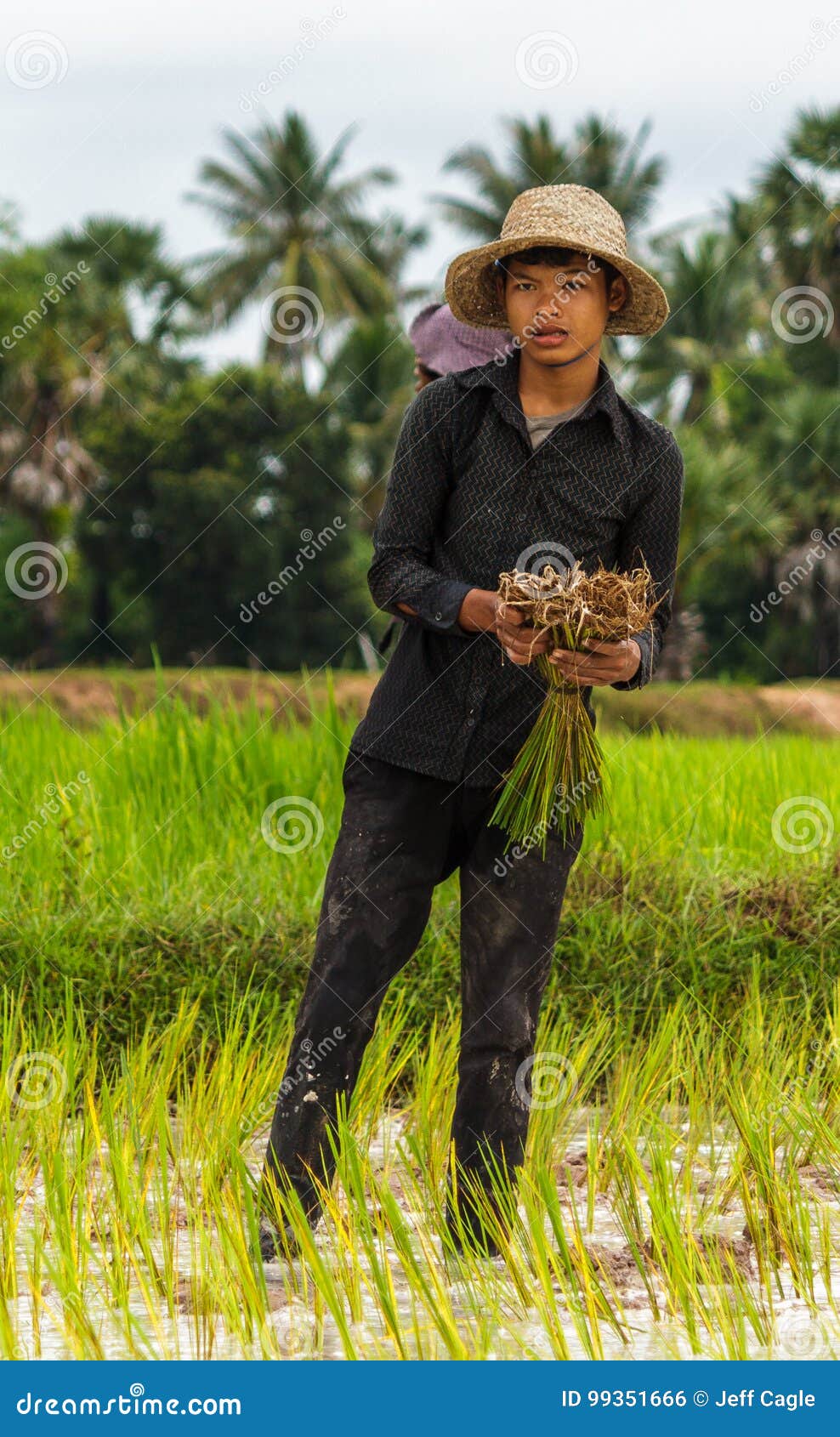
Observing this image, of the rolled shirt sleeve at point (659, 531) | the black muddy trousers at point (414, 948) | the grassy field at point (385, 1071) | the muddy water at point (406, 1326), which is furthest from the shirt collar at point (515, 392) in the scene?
the muddy water at point (406, 1326)

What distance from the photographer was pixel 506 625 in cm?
242

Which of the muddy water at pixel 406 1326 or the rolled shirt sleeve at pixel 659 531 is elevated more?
the rolled shirt sleeve at pixel 659 531

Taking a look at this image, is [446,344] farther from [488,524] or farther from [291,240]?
[291,240]

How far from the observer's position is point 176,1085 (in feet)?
12.0

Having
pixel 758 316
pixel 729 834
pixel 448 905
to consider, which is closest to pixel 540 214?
pixel 448 905

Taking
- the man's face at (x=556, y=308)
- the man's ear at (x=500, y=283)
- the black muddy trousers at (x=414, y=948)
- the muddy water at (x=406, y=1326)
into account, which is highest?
the man's ear at (x=500, y=283)

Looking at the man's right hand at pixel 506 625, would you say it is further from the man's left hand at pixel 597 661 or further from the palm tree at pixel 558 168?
the palm tree at pixel 558 168

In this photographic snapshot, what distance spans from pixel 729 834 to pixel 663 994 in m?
0.85

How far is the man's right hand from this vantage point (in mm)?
2396

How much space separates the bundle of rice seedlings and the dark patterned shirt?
0.21 feet

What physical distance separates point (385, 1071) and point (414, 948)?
76 cm

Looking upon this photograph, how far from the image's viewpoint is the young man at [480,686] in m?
2.63

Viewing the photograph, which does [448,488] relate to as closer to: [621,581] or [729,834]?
[621,581]

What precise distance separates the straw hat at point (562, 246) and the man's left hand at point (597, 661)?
0.62m
